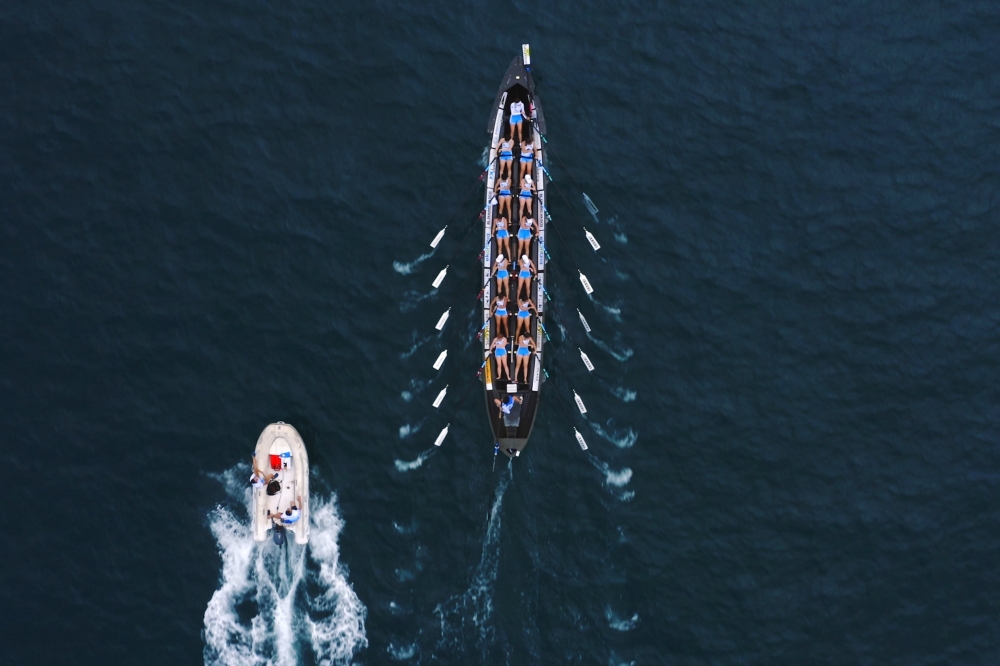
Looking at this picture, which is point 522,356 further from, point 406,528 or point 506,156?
point 506,156

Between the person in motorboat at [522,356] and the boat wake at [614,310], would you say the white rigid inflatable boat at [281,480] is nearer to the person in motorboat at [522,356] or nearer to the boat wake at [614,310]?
the person in motorboat at [522,356]

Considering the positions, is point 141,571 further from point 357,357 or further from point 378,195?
point 378,195

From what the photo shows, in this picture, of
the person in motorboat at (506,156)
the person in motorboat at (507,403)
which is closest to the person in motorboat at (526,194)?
the person in motorboat at (506,156)

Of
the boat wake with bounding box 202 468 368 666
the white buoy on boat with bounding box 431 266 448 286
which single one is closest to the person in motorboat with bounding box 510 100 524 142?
the white buoy on boat with bounding box 431 266 448 286

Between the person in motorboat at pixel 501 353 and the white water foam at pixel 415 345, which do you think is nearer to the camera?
the person in motorboat at pixel 501 353

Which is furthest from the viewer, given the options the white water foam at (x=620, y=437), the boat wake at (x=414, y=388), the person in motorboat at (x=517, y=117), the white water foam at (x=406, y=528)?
the person in motorboat at (x=517, y=117)

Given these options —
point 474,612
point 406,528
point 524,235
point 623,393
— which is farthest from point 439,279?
point 474,612

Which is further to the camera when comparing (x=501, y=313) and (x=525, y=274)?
(x=525, y=274)
